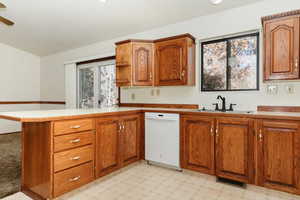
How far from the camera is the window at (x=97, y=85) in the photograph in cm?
426

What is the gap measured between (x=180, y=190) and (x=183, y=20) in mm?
2690

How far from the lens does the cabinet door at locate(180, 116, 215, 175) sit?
93.2 inches

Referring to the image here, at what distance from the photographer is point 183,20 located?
317 centimetres

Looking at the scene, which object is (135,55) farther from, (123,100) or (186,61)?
(123,100)

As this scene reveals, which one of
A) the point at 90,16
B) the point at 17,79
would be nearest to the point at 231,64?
the point at 90,16

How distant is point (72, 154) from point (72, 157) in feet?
0.11

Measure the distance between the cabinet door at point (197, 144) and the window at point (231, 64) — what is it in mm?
779

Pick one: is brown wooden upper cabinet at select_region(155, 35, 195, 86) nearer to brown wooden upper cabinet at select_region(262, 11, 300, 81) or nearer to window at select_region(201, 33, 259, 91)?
window at select_region(201, 33, 259, 91)

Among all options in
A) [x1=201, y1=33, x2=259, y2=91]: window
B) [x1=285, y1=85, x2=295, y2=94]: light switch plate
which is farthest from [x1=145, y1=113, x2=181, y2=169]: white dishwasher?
[x1=285, y1=85, x2=295, y2=94]: light switch plate

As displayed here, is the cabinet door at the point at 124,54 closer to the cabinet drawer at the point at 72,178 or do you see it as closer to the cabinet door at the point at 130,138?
the cabinet door at the point at 130,138

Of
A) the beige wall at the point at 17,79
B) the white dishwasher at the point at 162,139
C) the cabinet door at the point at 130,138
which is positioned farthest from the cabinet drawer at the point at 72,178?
the beige wall at the point at 17,79

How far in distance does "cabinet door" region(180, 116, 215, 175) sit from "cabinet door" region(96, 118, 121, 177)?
3.06ft

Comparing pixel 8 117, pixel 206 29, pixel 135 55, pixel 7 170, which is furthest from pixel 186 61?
pixel 7 170

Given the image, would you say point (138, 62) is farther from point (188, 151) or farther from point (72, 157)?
point (72, 157)
